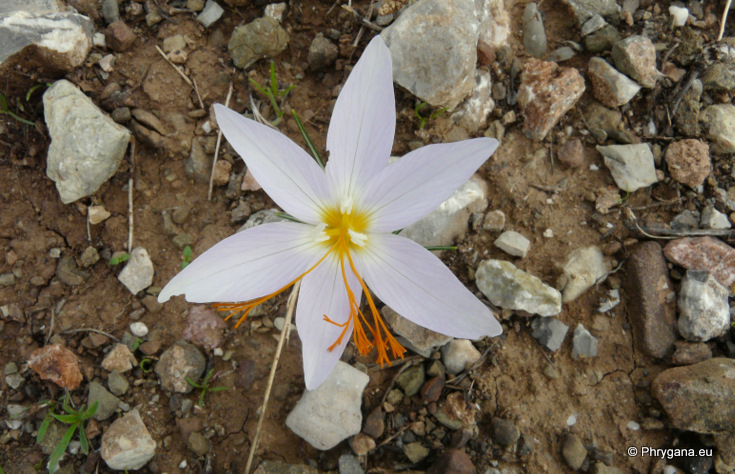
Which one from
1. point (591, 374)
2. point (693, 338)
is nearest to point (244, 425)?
point (591, 374)

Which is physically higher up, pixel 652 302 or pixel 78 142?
pixel 78 142

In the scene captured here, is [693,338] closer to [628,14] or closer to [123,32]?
[628,14]

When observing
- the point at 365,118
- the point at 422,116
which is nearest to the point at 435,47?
the point at 422,116

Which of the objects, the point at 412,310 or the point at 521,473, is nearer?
the point at 412,310

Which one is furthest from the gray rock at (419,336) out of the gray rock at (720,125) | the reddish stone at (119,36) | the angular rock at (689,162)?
the reddish stone at (119,36)

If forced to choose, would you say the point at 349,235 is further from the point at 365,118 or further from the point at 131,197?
the point at 131,197
